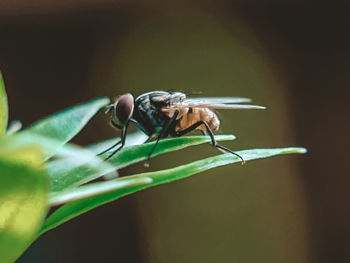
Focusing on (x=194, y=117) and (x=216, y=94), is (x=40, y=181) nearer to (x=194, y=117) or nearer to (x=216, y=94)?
(x=194, y=117)

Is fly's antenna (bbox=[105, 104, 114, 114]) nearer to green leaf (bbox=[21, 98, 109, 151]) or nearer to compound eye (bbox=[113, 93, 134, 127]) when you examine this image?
compound eye (bbox=[113, 93, 134, 127])

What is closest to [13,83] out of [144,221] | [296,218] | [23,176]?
[144,221]

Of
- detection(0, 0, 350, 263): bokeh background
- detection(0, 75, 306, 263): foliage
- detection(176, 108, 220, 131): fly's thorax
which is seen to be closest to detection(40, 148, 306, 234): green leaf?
detection(0, 75, 306, 263): foliage

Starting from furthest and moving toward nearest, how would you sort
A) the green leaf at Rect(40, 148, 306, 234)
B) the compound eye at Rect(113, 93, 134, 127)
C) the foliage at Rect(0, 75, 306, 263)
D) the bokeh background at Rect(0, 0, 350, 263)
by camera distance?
1. the bokeh background at Rect(0, 0, 350, 263)
2. the compound eye at Rect(113, 93, 134, 127)
3. the green leaf at Rect(40, 148, 306, 234)
4. the foliage at Rect(0, 75, 306, 263)

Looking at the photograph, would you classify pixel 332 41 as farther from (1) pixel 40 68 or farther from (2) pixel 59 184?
(2) pixel 59 184

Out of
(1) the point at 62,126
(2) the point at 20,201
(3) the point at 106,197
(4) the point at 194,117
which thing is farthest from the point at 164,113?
(2) the point at 20,201

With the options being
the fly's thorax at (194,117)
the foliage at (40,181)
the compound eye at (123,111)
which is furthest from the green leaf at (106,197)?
the fly's thorax at (194,117)

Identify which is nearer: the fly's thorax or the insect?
the insect
